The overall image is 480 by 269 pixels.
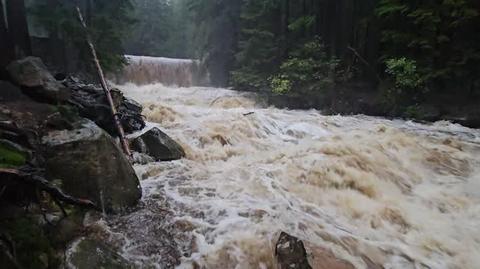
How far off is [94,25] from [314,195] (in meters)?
10.2

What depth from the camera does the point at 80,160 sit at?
4.24 metres

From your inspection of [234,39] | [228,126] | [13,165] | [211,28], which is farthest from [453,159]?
[211,28]

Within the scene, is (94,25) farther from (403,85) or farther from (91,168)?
(403,85)

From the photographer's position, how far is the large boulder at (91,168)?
4090 mm

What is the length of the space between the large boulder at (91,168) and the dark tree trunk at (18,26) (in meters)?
4.43

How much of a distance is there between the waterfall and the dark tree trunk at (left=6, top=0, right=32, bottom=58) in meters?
12.5

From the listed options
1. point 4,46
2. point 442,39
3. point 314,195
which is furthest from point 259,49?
point 314,195

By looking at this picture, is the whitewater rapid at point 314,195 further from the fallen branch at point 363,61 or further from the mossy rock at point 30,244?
the fallen branch at point 363,61

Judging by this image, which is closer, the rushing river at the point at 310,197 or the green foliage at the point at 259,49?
the rushing river at the point at 310,197

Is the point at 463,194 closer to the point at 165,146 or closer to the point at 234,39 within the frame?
the point at 165,146

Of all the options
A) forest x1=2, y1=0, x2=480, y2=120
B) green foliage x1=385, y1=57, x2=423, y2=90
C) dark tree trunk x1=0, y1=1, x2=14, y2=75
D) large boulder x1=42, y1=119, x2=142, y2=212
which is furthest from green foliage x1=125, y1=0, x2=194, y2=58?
large boulder x1=42, y1=119, x2=142, y2=212

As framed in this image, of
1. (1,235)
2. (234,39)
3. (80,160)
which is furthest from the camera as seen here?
(234,39)

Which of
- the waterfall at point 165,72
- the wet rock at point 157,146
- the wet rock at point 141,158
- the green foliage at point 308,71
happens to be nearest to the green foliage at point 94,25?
the wet rock at point 157,146

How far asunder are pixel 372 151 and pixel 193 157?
3.57 metres
